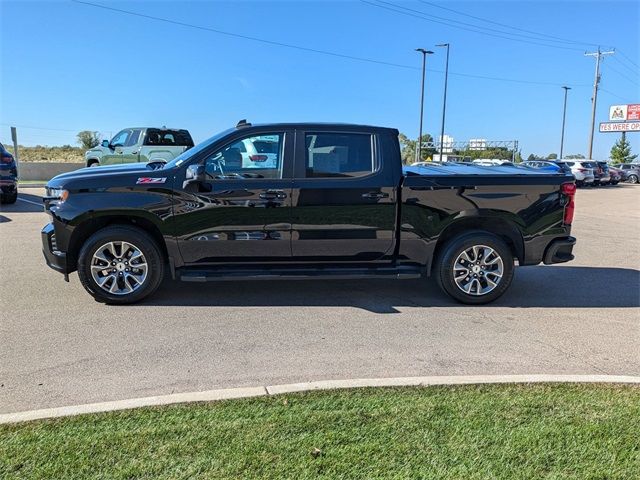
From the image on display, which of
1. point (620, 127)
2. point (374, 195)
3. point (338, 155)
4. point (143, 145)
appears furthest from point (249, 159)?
point (620, 127)

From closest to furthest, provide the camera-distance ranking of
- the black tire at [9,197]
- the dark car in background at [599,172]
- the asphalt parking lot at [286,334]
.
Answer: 1. the asphalt parking lot at [286,334]
2. the black tire at [9,197]
3. the dark car in background at [599,172]

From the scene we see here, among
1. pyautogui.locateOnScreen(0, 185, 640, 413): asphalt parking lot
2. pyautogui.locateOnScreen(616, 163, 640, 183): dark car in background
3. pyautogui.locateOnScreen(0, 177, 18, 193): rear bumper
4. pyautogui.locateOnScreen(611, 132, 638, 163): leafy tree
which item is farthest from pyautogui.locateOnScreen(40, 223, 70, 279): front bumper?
pyautogui.locateOnScreen(611, 132, 638, 163): leafy tree

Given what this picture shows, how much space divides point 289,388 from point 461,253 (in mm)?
2954

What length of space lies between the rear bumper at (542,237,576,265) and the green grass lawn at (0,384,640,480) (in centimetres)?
264

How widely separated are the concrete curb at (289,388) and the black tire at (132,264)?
7.48 feet

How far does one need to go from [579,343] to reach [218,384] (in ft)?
10.7

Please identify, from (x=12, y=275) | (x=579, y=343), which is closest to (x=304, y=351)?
(x=579, y=343)

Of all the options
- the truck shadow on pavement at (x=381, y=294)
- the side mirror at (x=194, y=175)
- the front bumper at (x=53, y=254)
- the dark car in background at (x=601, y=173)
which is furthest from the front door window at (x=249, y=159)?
the dark car in background at (x=601, y=173)

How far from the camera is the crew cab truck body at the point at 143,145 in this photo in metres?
17.3

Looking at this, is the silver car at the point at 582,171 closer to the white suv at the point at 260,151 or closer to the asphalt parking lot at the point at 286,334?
the asphalt parking lot at the point at 286,334

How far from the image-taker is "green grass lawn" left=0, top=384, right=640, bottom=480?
2.66 meters

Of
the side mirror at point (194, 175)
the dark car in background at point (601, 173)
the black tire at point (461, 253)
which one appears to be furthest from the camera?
the dark car in background at point (601, 173)

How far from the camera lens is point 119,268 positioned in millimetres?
5508

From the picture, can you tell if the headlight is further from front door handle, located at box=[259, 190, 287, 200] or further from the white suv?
front door handle, located at box=[259, 190, 287, 200]
